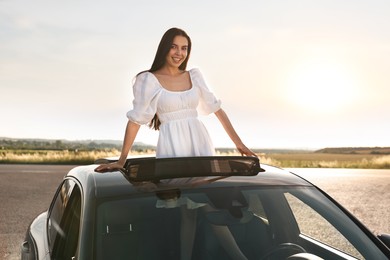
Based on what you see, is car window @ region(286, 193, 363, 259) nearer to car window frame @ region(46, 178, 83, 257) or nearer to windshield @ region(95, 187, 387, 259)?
windshield @ region(95, 187, 387, 259)

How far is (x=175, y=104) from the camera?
4891 millimetres

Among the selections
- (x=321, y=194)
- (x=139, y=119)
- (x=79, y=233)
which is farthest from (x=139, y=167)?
(x=139, y=119)

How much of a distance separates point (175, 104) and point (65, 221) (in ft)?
5.93

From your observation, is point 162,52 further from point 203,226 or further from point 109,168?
point 203,226

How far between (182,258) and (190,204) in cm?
29

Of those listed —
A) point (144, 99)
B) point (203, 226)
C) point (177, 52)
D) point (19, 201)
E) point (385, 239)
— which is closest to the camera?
point (385, 239)

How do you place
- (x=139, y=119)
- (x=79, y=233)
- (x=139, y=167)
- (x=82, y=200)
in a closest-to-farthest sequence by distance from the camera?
(x=79, y=233) < (x=82, y=200) < (x=139, y=167) < (x=139, y=119)

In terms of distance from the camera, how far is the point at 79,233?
2701mm

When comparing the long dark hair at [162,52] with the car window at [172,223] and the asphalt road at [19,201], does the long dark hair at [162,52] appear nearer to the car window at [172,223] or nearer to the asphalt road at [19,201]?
the car window at [172,223]

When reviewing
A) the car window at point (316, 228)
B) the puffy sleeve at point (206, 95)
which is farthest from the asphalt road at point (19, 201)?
the car window at point (316, 228)

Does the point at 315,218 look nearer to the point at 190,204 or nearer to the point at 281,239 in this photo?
the point at 281,239

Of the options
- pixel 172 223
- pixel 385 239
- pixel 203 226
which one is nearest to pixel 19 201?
pixel 203 226

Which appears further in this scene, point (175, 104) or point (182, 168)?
point (175, 104)

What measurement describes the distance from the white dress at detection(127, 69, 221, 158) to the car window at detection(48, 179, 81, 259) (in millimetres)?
1102
